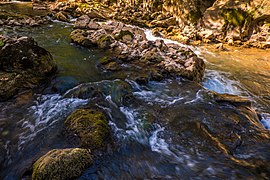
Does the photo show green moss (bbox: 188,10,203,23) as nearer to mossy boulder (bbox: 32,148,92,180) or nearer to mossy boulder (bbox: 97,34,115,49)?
mossy boulder (bbox: 97,34,115,49)

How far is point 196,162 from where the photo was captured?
490cm

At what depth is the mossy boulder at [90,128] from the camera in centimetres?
496

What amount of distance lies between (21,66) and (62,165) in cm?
526

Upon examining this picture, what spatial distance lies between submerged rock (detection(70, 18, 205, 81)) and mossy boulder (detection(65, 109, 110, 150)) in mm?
4311

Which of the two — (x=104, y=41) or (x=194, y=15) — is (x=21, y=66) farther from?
(x=194, y=15)

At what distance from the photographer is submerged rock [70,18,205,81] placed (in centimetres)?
978

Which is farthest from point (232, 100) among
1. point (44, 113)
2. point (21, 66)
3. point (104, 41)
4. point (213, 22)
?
point (213, 22)

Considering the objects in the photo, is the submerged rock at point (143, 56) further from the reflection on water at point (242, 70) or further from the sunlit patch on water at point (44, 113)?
the sunlit patch on water at point (44, 113)

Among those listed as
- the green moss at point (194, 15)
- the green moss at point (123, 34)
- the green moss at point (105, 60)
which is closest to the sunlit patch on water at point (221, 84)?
the green moss at point (105, 60)

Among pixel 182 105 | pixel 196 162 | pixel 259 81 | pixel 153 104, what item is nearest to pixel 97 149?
pixel 196 162

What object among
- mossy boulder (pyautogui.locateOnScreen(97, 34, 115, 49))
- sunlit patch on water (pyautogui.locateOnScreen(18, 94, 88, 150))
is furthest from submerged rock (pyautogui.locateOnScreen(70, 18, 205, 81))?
sunlit patch on water (pyautogui.locateOnScreen(18, 94, 88, 150))

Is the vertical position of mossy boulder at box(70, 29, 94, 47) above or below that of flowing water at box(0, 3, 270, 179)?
above

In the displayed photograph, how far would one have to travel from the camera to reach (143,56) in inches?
434

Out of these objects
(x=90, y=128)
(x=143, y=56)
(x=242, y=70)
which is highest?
(x=143, y=56)
